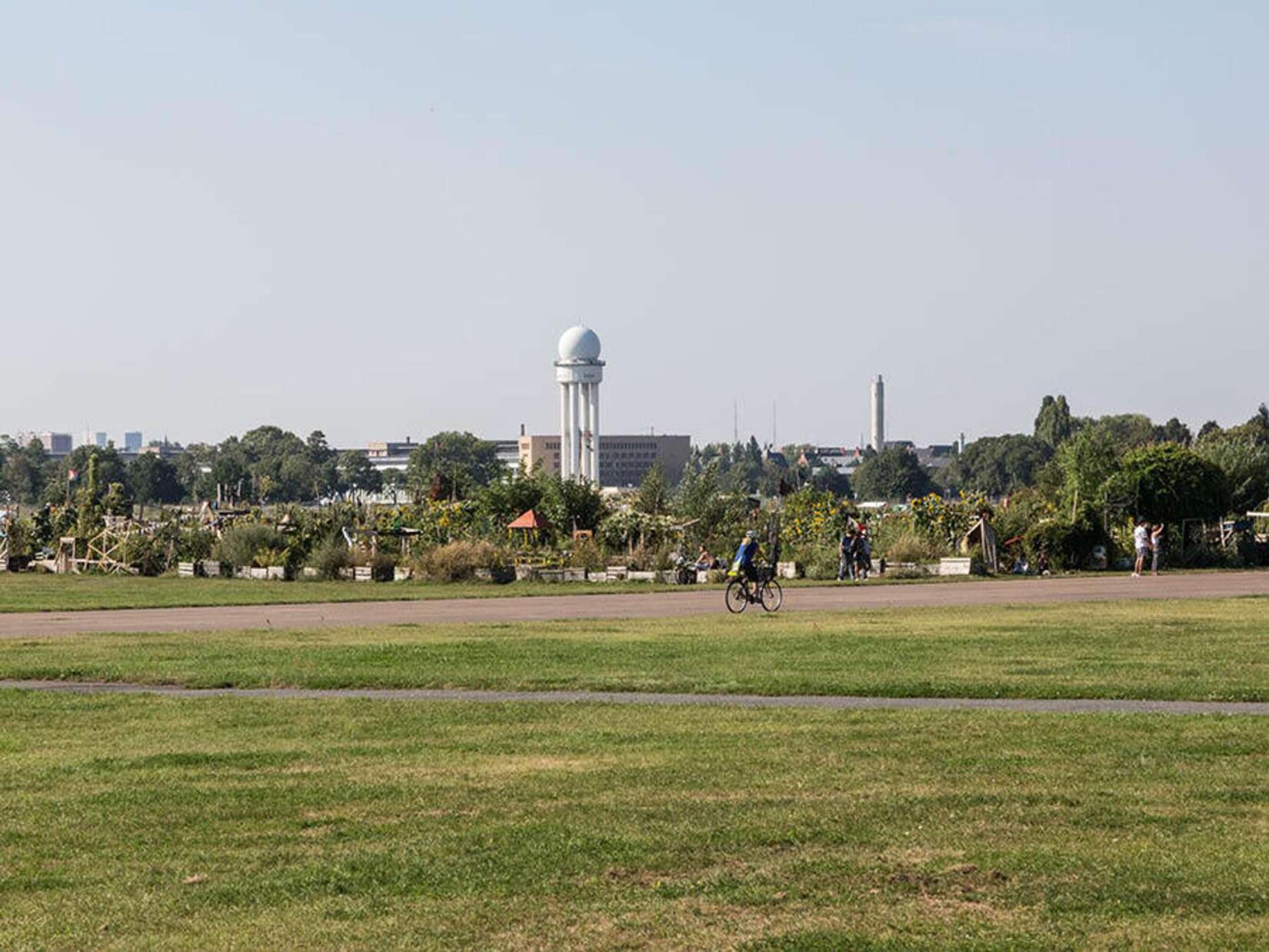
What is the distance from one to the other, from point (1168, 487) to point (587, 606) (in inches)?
1036

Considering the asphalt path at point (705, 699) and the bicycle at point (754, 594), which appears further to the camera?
the bicycle at point (754, 594)

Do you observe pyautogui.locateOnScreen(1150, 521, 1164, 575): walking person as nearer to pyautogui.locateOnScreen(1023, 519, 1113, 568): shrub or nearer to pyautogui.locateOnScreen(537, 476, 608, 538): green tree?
pyautogui.locateOnScreen(1023, 519, 1113, 568): shrub

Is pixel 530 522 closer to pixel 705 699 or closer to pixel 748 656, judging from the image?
pixel 748 656

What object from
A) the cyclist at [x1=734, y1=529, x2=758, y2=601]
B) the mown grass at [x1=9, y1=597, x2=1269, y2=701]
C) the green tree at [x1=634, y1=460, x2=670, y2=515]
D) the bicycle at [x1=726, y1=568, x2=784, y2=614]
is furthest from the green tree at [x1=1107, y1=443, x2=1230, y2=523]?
the cyclist at [x1=734, y1=529, x2=758, y2=601]

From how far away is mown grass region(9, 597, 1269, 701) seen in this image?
20391mm

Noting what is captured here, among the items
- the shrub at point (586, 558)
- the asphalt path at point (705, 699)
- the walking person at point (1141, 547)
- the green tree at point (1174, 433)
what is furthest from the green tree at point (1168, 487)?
the green tree at point (1174, 433)

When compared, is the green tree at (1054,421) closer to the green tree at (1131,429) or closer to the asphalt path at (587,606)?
the green tree at (1131,429)

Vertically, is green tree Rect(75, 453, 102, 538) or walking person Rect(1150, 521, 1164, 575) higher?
green tree Rect(75, 453, 102, 538)

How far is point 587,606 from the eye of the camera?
36.8 metres

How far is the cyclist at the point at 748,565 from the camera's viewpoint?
3415 centimetres

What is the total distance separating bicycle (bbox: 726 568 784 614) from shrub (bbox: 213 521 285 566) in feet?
71.0

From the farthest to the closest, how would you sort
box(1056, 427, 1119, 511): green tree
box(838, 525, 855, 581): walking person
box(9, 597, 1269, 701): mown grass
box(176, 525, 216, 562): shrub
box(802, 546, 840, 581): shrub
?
box(1056, 427, 1119, 511): green tree < box(176, 525, 216, 562): shrub < box(802, 546, 840, 581): shrub < box(838, 525, 855, 581): walking person < box(9, 597, 1269, 701): mown grass

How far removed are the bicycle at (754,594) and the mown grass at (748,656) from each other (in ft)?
6.80

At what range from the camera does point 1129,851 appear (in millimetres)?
10953
